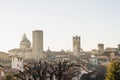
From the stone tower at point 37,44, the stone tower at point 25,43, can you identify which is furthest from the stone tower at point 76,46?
the stone tower at point 37,44

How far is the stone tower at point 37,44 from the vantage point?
16488 cm

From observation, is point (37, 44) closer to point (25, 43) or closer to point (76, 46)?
point (25, 43)

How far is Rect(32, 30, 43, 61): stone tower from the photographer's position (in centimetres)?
16488

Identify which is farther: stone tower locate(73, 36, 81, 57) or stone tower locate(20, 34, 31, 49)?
stone tower locate(73, 36, 81, 57)

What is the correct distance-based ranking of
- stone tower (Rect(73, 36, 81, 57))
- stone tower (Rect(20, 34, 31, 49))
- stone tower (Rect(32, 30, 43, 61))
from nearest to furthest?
stone tower (Rect(32, 30, 43, 61))
stone tower (Rect(20, 34, 31, 49))
stone tower (Rect(73, 36, 81, 57))

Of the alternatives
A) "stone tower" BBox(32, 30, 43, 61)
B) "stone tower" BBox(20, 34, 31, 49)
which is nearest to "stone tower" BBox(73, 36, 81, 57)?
"stone tower" BBox(20, 34, 31, 49)

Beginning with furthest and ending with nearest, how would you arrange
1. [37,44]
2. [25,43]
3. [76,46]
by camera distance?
1. [76,46]
2. [25,43]
3. [37,44]

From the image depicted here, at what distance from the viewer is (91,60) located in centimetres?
17350

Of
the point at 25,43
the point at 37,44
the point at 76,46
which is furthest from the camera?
the point at 76,46

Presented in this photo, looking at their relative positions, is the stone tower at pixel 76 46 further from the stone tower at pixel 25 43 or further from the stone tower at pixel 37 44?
the stone tower at pixel 37 44

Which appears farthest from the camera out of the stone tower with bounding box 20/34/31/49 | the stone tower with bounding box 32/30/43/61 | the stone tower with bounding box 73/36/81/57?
the stone tower with bounding box 73/36/81/57

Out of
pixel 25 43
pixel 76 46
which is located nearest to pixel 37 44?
pixel 25 43

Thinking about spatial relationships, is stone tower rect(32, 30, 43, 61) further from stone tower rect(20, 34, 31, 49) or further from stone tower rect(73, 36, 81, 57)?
stone tower rect(73, 36, 81, 57)

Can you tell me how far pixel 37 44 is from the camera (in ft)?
546
